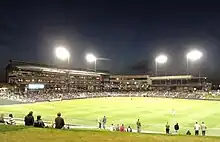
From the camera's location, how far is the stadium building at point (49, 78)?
13250 cm

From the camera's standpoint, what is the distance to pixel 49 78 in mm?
146125

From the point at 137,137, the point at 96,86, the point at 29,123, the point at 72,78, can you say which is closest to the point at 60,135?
the point at 137,137

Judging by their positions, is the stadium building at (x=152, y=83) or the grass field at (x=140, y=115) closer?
the grass field at (x=140, y=115)

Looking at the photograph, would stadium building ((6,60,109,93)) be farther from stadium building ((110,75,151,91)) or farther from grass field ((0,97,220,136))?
grass field ((0,97,220,136))

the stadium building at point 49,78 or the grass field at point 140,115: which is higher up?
the stadium building at point 49,78

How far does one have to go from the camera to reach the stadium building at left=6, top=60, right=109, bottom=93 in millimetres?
132500

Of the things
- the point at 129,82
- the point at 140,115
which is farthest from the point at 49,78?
the point at 140,115

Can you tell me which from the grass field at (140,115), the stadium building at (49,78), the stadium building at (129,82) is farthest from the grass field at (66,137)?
the stadium building at (129,82)

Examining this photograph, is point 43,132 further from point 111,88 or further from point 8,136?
point 111,88

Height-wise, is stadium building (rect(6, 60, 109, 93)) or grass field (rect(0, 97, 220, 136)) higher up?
stadium building (rect(6, 60, 109, 93))

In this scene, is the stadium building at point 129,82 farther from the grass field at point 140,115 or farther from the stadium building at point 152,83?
the grass field at point 140,115

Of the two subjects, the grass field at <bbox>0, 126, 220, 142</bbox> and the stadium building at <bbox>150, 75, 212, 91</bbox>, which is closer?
the grass field at <bbox>0, 126, 220, 142</bbox>

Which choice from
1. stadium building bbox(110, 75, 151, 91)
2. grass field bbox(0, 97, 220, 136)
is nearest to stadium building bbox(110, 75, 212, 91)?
stadium building bbox(110, 75, 151, 91)

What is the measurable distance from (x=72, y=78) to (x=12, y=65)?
3189 centimetres
